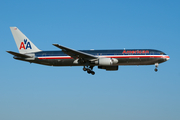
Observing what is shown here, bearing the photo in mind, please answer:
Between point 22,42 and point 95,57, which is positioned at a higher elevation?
point 22,42

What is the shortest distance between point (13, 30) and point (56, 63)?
1307 centimetres

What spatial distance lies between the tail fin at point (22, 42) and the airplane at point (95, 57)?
163 centimetres

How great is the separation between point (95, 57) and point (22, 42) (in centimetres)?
1710

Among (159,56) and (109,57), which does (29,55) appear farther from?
(159,56)

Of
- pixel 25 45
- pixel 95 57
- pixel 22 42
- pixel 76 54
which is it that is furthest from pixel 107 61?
pixel 22 42

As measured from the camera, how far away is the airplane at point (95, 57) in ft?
185

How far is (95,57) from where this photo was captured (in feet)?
186

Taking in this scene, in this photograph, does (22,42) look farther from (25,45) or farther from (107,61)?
(107,61)

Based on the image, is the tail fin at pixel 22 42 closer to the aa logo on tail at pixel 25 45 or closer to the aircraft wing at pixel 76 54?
the aa logo on tail at pixel 25 45

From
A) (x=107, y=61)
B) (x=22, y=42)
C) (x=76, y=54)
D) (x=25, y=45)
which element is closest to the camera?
(x=107, y=61)

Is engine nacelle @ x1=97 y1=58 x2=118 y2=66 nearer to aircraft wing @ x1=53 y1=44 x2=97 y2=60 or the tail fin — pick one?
aircraft wing @ x1=53 y1=44 x2=97 y2=60

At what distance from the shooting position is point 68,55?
58875 millimetres

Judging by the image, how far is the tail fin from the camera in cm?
6312

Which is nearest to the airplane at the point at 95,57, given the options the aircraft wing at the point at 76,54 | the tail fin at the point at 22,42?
the aircraft wing at the point at 76,54
